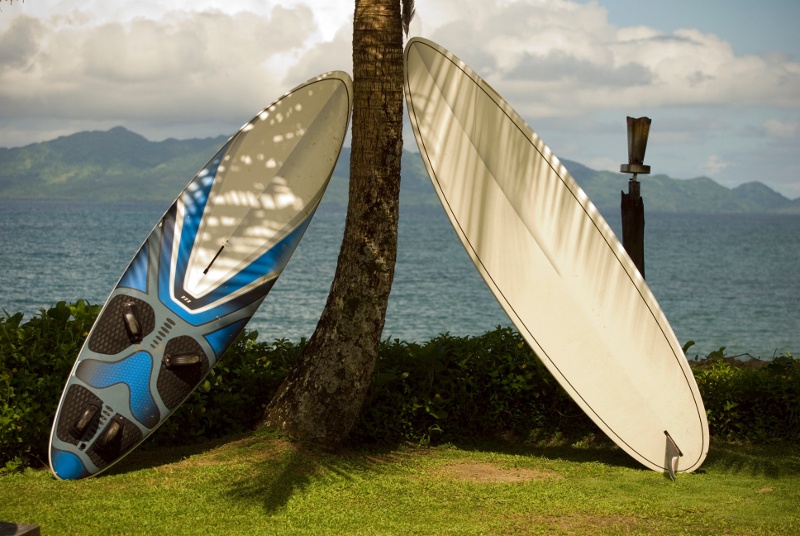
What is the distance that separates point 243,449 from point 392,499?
115cm

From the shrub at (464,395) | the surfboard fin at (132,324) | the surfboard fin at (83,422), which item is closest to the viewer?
the surfboard fin at (83,422)

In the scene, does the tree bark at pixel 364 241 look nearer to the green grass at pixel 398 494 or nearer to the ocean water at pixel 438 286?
the green grass at pixel 398 494

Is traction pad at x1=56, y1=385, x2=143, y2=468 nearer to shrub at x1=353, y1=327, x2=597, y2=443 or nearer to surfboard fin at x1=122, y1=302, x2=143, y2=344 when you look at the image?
surfboard fin at x1=122, y1=302, x2=143, y2=344

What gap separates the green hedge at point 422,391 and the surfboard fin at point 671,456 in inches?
35.5

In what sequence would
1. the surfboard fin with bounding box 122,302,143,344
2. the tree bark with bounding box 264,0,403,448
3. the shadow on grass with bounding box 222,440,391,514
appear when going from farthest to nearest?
the tree bark with bounding box 264,0,403,448 → the surfboard fin with bounding box 122,302,143,344 → the shadow on grass with bounding box 222,440,391,514

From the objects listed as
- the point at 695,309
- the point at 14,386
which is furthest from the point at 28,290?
the point at 14,386

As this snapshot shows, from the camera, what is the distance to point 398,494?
5.17m

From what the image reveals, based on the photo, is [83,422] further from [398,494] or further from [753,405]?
[753,405]

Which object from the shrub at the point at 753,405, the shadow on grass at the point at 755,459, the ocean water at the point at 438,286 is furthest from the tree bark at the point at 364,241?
the ocean water at the point at 438,286

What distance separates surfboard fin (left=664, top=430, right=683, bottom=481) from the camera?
5.76m

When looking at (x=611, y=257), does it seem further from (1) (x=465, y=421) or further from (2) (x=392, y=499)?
(2) (x=392, y=499)

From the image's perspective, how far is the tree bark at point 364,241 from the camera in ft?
18.6

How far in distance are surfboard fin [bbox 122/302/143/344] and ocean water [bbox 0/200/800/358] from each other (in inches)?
406

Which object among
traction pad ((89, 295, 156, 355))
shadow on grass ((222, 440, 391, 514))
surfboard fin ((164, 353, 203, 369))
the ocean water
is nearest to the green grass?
shadow on grass ((222, 440, 391, 514))
